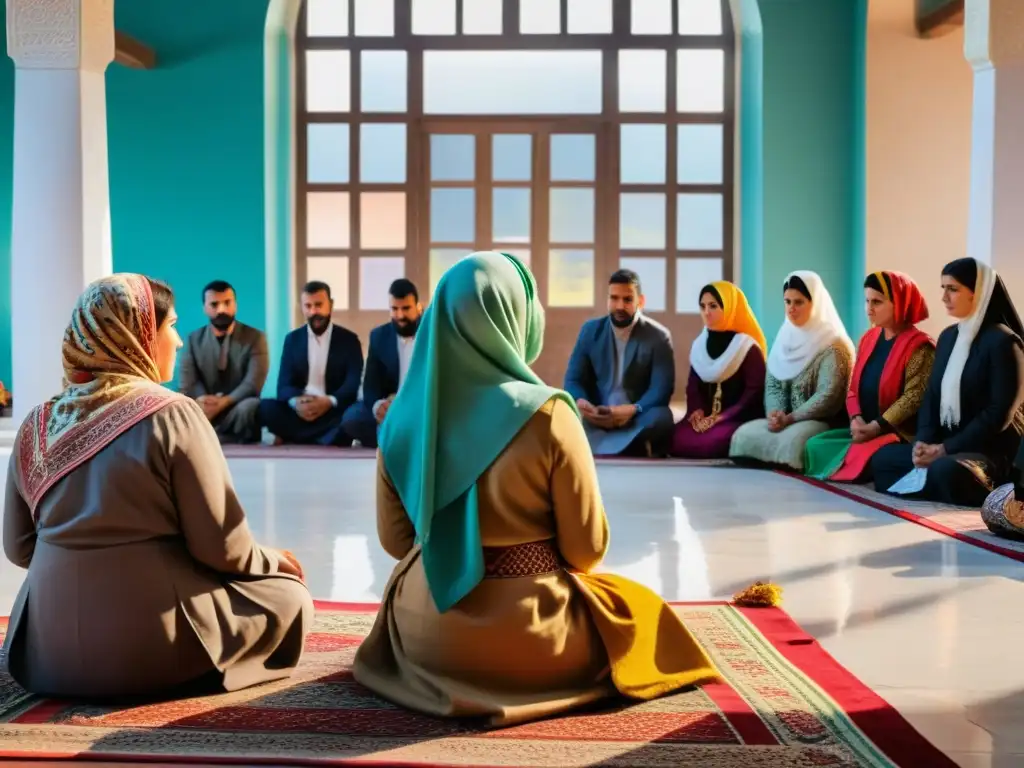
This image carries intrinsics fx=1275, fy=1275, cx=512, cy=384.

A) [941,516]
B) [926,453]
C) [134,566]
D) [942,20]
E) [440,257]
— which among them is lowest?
[941,516]

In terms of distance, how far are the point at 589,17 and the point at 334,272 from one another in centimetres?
283

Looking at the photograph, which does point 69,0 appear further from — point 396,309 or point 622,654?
point 622,654

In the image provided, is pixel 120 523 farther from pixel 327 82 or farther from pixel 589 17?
pixel 589 17

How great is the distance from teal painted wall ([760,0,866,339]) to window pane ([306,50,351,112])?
3245 mm

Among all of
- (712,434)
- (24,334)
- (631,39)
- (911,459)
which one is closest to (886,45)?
(631,39)

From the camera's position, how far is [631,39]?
32.6 ft

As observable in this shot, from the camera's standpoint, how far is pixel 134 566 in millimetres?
2361

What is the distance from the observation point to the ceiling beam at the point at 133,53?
891 cm

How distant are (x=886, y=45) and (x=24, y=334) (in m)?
6.19

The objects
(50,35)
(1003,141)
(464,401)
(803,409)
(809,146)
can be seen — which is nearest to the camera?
(464,401)

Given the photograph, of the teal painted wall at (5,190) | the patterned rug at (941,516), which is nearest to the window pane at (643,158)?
the patterned rug at (941,516)

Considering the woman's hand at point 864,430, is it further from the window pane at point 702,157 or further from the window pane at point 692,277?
the window pane at point 702,157

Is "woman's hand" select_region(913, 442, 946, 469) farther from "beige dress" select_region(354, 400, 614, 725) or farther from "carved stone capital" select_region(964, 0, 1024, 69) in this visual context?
"beige dress" select_region(354, 400, 614, 725)

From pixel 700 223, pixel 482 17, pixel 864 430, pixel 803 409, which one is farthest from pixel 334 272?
pixel 864 430
